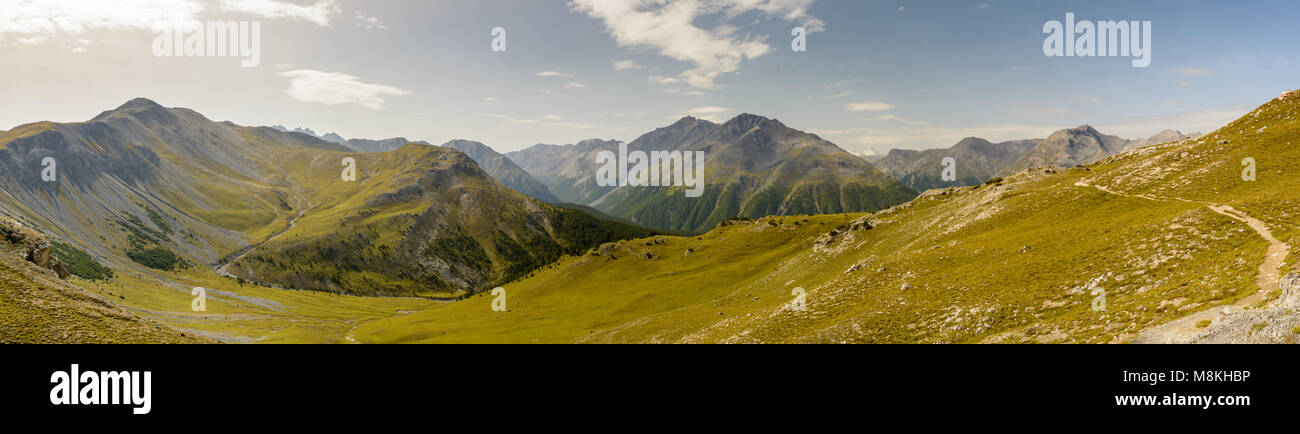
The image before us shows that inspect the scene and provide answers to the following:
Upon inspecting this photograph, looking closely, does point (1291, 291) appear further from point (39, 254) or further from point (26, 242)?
point (39, 254)

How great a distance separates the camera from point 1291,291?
17234 millimetres

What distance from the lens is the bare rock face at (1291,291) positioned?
15.0 m

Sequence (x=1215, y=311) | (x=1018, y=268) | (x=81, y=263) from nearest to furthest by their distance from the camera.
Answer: (x=1215, y=311)
(x=1018, y=268)
(x=81, y=263)

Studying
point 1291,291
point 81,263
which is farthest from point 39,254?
point 81,263

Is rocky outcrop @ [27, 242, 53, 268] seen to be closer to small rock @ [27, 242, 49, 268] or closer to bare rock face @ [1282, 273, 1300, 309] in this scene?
small rock @ [27, 242, 49, 268]

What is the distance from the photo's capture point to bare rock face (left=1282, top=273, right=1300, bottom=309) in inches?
591

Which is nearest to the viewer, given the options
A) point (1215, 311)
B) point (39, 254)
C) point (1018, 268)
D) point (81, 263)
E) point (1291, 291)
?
point (1291, 291)

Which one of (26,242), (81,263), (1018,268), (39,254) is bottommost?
(81,263)

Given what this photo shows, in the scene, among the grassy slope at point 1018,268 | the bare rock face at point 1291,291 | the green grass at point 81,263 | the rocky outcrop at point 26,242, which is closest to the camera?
the bare rock face at point 1291,291

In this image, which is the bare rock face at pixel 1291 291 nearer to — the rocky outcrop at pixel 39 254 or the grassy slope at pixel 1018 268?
the grassy slope at pixel 1018 268

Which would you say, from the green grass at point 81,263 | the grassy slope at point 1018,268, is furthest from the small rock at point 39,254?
the green grass at point 81,263

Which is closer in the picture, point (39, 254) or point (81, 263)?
point (39, 254)
